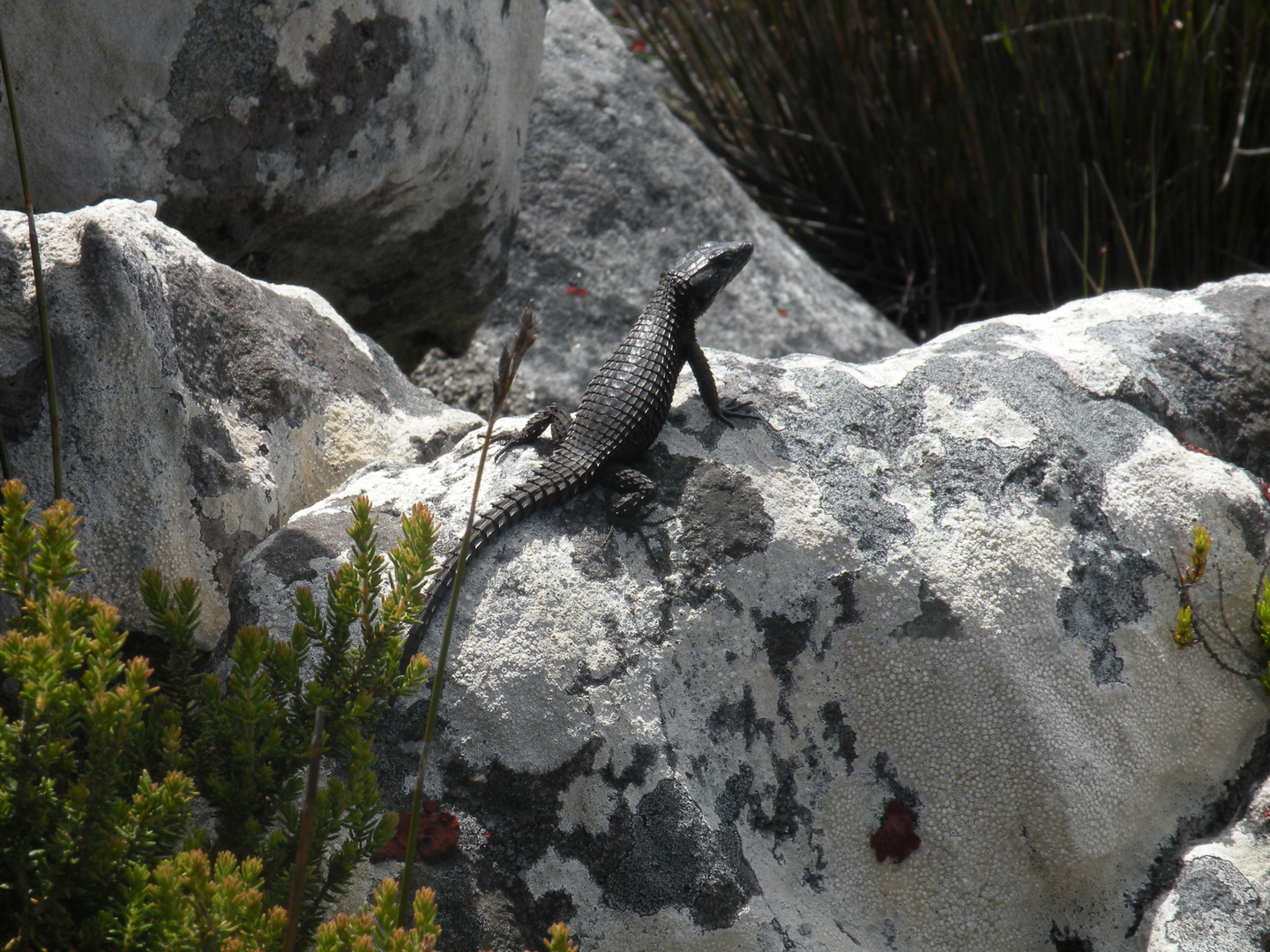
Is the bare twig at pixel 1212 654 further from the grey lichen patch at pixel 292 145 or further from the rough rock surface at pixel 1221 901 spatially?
the grey lichen patch at pixel 292 145

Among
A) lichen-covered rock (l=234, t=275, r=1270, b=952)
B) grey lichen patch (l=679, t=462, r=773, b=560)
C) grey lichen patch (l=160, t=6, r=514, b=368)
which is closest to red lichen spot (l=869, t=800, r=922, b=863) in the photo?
lichen-covered rock (l=234, t=275, r=1270, b=952)

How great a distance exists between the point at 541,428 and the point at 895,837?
61.0 inches

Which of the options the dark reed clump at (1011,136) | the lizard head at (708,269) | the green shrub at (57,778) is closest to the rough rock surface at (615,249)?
the dark reed clump at (1011,136)

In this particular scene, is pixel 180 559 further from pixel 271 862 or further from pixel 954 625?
pixel 954 625

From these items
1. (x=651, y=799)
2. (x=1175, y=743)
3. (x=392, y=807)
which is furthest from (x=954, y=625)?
(x=392, y=807)

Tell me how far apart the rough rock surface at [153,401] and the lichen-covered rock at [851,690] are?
0.22 metres

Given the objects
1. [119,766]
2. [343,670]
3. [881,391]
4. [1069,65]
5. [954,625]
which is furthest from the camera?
[1069,65]

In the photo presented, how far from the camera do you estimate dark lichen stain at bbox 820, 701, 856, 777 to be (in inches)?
94.3

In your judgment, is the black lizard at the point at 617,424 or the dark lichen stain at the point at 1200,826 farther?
the black lizard at the point at 617,424

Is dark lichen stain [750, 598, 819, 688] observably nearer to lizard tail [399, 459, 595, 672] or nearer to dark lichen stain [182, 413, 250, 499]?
lizard tail [399, 459, 595, 672]

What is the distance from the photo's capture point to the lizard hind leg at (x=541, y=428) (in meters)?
3.03

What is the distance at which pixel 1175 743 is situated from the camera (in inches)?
98.5

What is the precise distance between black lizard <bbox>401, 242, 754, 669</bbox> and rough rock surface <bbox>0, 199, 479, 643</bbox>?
652 mm

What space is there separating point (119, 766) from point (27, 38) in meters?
2.28
